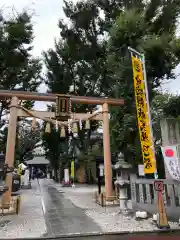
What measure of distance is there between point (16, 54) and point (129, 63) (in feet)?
26.5

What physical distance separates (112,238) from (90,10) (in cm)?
1558

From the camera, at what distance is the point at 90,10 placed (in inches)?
659

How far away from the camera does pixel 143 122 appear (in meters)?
7.08

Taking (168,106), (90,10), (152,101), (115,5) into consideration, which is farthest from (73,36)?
(168,106)

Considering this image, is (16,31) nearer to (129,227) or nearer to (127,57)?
(127,57)

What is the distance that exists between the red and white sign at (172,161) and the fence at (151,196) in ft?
0.88

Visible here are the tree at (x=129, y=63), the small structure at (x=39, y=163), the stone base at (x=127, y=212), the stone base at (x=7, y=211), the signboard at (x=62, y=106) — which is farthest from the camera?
the small structure at (x=39, y=163)

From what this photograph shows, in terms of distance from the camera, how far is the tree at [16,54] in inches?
576

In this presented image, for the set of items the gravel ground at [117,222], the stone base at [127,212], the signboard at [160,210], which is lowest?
the gravel ground at [117,222]

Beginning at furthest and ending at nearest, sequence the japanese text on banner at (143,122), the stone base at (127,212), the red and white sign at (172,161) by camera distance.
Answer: the stone base at (127,212) < the japanese text on banner at (143,122) < the red and white sign at (172,161)

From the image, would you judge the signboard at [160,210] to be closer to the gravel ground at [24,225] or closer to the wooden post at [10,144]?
the gravel ground at [24,225]

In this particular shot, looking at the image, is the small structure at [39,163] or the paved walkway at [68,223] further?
the small structure at [39,163]

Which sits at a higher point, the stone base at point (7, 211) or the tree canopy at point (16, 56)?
the tree canopy at point (16, 56)

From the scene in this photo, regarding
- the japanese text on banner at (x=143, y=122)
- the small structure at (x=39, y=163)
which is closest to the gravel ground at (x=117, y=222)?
the japanese text on banner at (x=143, y=122)
